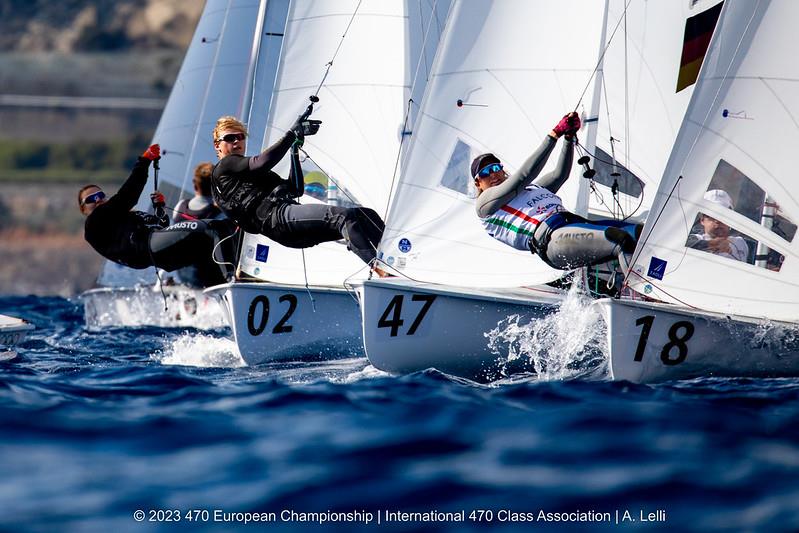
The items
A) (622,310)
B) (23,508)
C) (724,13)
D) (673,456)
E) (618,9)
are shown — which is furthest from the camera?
(618,9)

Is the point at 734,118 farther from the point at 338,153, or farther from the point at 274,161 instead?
the point at 338,153

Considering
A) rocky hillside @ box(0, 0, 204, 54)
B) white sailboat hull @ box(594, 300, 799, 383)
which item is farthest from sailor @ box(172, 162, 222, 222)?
rocky hillside @ box(0, 0, 204, 54)

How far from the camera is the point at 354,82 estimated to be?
9.48m

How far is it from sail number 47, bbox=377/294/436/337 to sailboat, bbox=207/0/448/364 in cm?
176

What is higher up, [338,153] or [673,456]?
[338,153]

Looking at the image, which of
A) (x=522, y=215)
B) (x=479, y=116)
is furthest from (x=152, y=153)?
(x=522, y=215)

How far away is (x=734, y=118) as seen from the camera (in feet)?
21.9

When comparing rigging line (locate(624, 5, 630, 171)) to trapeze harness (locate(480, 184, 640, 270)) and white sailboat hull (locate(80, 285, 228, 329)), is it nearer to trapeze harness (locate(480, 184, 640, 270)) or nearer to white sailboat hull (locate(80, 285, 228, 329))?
trapeze harness (locate(480, 184, 640, 270))

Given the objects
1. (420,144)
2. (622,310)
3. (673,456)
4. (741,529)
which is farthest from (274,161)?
(741,529)

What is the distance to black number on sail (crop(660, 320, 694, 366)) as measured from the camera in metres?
6.45

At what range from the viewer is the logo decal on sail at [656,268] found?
265 inches

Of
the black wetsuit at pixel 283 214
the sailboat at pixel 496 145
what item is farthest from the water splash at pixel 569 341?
the black wetsuit at pixel 283 214

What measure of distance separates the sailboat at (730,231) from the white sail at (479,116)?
110cm

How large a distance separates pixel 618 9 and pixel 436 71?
1328 mm
